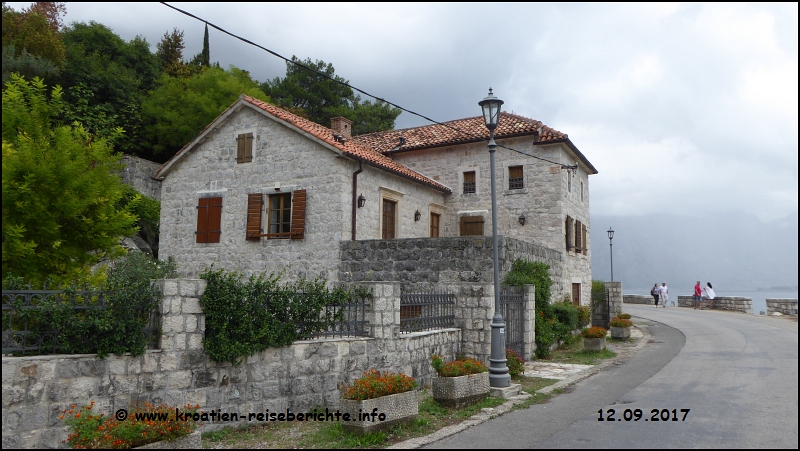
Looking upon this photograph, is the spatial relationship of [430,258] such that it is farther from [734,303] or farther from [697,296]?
[697,296]

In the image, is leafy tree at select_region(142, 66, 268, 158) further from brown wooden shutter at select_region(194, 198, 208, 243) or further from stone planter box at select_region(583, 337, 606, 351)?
stone planter box at select_region(583, 337, 606, 351)

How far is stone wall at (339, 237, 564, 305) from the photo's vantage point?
13.9 metres

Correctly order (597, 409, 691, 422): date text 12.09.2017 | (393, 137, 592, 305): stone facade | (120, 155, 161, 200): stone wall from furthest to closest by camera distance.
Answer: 1. (120, 155, 161, 200): stone wall
2. (393, 137, 592, 305): stone facade
3. (597, 409, 691, 422): date text 12.09.2017

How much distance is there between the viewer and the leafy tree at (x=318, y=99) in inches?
1458

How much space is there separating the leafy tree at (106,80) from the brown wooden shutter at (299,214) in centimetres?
1313

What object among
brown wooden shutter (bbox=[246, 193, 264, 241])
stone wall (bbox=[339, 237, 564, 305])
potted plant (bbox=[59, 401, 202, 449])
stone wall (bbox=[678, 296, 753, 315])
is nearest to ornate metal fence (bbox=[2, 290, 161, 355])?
potted plant (bbox=[59, 401, 202, 449])

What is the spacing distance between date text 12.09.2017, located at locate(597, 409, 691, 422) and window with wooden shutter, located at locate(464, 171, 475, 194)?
14.7 meters

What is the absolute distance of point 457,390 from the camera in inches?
336

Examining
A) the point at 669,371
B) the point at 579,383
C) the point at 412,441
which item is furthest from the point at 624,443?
the point at 669,371

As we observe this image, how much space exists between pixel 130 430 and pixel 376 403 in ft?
9.62

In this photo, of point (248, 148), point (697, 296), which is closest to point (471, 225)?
point (248, 148)

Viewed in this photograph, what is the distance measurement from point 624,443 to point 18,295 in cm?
710

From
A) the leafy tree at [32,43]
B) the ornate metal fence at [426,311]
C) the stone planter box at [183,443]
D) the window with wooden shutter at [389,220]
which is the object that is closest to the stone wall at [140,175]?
the leafy tree at [32,43]

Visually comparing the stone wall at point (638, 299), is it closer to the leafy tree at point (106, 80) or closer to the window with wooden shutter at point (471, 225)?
the window with wooden shutter at point (471, 225)
